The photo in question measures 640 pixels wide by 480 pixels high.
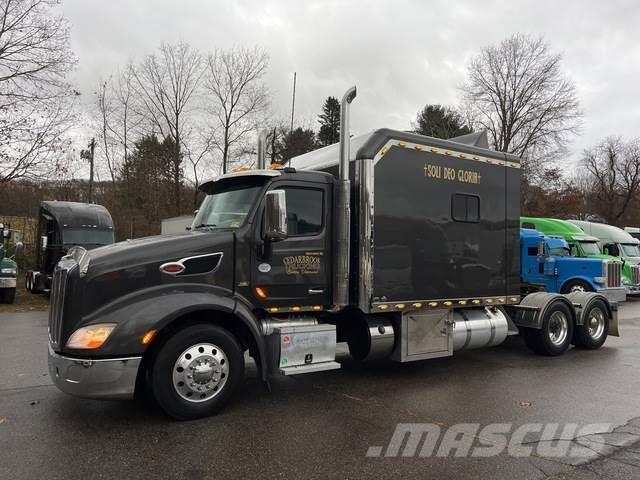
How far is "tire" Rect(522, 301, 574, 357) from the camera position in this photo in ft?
26.5

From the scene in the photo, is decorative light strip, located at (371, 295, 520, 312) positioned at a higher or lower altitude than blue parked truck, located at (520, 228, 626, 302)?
lower

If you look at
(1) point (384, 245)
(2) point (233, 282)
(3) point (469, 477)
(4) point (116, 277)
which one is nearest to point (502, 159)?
(1) point (384, 245)

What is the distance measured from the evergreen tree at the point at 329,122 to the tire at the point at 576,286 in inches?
1223

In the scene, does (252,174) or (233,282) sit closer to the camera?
(233,282)

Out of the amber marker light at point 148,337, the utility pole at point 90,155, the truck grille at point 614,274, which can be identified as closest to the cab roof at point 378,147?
the amber marker light at point 148,337

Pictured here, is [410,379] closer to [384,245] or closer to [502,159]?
[384,245]

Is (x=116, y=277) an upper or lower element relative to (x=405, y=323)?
upper

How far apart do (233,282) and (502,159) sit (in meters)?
4.60

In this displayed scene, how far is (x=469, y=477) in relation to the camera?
3.75 m

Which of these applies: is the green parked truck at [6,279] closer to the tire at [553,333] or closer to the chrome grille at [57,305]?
the chrome grille at [57,305]

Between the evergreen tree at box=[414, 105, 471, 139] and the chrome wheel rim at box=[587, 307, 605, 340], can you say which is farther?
the evergreen tree at box=[414, 105, 471, 139]

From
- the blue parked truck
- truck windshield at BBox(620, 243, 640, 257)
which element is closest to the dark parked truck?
the blue parked truck
